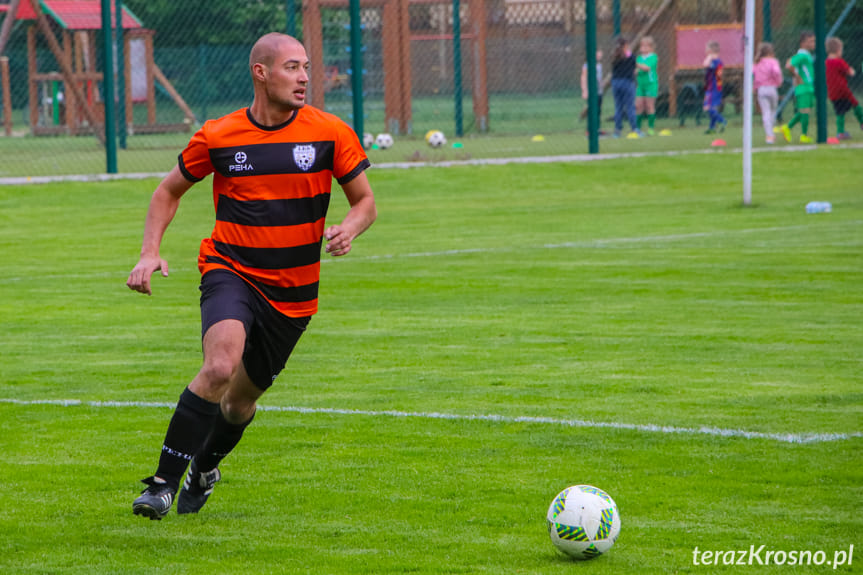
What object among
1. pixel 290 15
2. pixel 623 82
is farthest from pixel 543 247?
pixel 623 82

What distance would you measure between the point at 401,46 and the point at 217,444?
74.1 feet

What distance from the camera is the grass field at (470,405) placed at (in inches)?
221

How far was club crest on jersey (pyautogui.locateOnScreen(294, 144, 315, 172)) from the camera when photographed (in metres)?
5.95

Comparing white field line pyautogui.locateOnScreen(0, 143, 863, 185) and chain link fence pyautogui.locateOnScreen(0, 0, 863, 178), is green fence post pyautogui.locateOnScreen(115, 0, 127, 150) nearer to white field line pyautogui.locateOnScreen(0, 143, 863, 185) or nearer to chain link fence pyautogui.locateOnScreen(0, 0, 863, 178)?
chain link fence pyautogui.locateOnScreen(0, 0, 863, 178)

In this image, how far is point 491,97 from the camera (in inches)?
1139

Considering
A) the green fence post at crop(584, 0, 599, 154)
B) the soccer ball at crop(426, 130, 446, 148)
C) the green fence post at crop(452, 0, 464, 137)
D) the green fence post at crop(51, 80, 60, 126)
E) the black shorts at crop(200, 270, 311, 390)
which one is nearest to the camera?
the black shorts at crop(200, 270, 311, 390)

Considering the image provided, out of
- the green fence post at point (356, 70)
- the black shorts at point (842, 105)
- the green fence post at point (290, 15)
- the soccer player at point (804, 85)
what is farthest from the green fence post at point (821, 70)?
the green fence post at point (290, 15)

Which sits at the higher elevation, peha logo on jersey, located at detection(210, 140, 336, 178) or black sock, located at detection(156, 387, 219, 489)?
peha logo on jersey, located at detection(210, 140, 336, 178)

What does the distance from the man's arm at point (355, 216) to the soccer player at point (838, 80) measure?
23462 millimetres

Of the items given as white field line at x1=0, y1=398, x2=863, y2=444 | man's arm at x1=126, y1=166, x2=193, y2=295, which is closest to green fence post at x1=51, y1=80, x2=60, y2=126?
white field line at x1=0, y1=398, x2=863, y2=444

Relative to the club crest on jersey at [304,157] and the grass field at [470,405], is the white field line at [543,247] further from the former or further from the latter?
the club crest on jersey at [304,157]

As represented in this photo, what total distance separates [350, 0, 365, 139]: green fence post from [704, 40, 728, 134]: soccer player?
1064cm

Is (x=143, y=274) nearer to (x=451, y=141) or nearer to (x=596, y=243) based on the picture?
(x=596, y=243)

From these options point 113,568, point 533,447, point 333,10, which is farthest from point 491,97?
point 113,568
